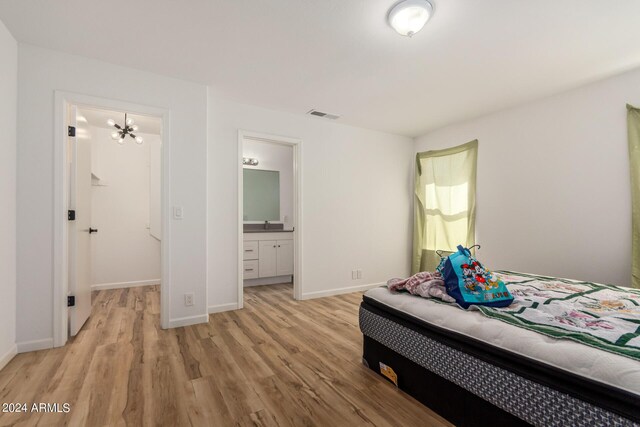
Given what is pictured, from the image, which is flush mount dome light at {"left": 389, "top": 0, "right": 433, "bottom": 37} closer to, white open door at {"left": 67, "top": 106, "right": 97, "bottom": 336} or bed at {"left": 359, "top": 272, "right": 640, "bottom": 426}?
bed at {"left": 359, "top": 272, "right": 640, "bottom": 426}

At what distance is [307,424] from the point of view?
145 centimetres

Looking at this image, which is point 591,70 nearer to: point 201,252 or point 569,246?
point 569,246

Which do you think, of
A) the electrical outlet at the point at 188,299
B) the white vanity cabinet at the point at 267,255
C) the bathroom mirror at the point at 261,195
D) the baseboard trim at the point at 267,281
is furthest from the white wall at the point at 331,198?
the bathroom mirror at the point at 261,195

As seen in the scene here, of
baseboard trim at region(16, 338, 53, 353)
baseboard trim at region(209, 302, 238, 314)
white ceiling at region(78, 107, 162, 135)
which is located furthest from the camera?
white ceiling at region(78, 107, 162, 135)

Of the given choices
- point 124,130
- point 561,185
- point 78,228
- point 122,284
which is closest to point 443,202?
point 561,185

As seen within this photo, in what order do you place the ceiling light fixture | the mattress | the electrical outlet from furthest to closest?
the ceiling light fixture, the electrical outlet, the mattress

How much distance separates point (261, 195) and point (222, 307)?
2608mm

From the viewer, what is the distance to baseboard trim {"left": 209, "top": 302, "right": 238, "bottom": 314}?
10.4ft

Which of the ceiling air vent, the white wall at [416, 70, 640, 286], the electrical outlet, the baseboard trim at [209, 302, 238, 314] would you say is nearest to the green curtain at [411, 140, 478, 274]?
the white wall at [416, 70, 640, 286]

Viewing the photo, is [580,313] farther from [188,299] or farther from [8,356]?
[8,356]

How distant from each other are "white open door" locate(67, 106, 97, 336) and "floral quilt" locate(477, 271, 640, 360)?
10.6ft

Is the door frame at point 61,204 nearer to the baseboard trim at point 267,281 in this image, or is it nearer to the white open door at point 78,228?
the white open door at point 78,228

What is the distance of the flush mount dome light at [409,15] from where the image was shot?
1782 millimetres

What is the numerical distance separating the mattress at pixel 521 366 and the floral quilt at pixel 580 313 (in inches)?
2.9
